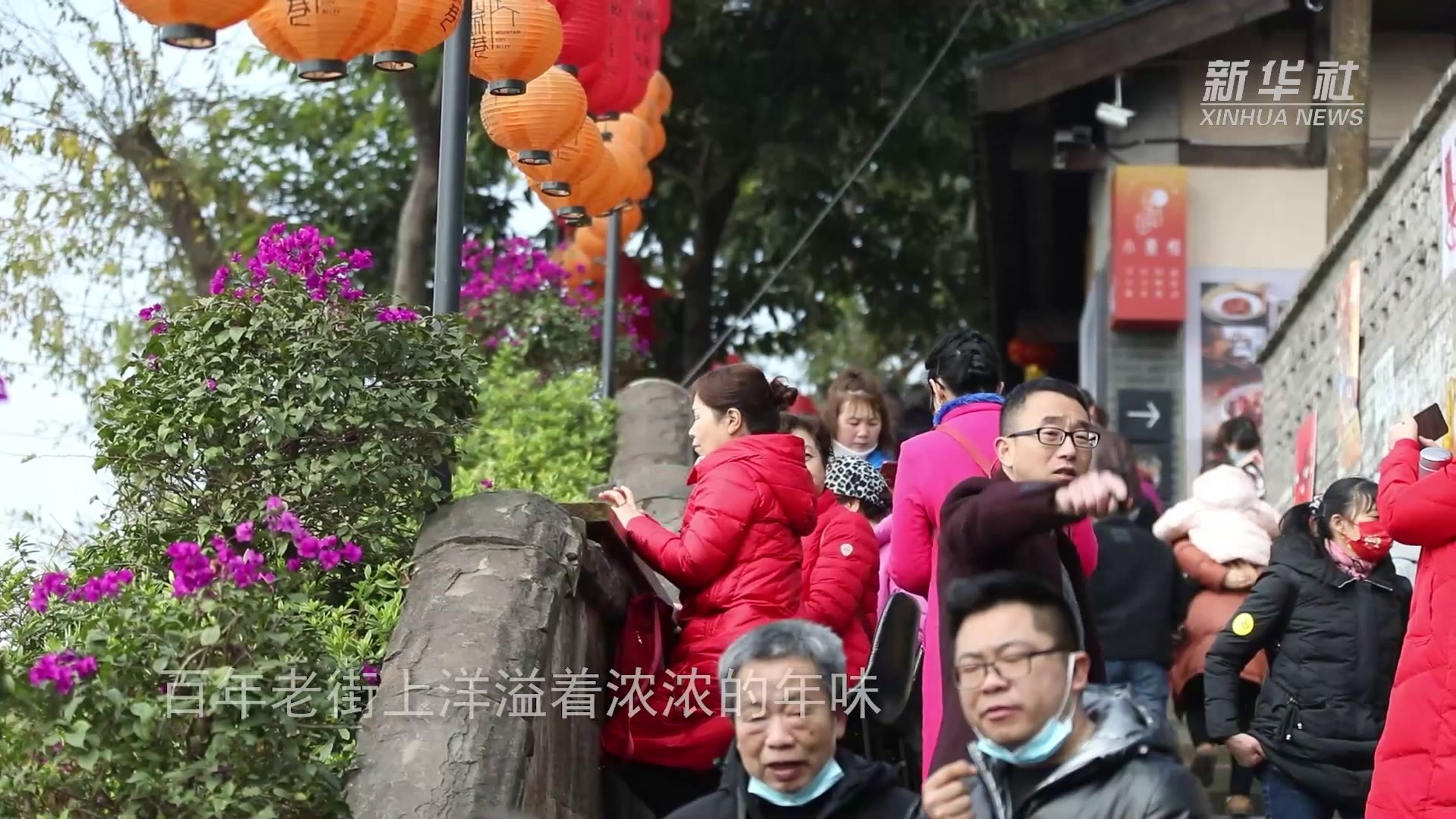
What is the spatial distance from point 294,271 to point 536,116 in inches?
115

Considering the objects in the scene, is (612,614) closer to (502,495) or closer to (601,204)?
(502,495)

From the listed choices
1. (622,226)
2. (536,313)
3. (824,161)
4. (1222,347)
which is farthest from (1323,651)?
(824,161)

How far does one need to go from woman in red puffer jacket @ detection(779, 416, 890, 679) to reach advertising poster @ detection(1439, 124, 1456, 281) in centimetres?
267

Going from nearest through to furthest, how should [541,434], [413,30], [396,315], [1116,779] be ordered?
1. [1116,779]
2. [396,315]
3. [413,30]
4. [541,434]

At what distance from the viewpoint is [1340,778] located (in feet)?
21.0

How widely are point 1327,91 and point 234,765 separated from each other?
10.7 metres

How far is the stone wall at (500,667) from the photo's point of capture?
16.5ft

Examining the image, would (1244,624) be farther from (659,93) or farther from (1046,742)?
(659,93)

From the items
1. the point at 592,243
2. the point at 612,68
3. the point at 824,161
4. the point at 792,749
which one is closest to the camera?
the point at 792,749

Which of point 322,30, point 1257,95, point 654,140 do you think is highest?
point 1257,95

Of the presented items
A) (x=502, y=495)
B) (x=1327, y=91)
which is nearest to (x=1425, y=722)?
(x=502, y=495)

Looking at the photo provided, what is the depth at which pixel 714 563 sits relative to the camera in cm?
588

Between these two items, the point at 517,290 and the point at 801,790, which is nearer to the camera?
the point at 801,790

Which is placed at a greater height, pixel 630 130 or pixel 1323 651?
pixel 630 130
